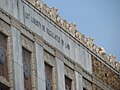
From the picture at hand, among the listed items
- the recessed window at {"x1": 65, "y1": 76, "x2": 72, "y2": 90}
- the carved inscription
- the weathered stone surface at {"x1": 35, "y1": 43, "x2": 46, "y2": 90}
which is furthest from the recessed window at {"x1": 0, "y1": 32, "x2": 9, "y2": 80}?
the recessed window at {"x1": 65, "y1": 76, "x2": 72, "y2": 90}

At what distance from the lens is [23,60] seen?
6781 centimetres

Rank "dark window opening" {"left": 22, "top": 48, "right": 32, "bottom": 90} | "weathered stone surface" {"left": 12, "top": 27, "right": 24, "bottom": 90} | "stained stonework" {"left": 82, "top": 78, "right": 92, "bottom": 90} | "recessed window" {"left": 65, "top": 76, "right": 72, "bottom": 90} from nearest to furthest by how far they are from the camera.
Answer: "weathered stone surface" {"left": 12, "top": 27, "right": 24, "bottom": 90} → "dark window opening" {"left": 22, "top": 48, "right": 32, "bottom": 90} → "recessed window" {"left": 65, "top": 76, "right": 72, "bottom": 90} → "stained stonework" {"left": 82, "top": 78, "right": 92, "bottom": 90}

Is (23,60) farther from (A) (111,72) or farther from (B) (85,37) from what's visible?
(A) (111,72)

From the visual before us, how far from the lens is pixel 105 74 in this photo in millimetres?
82562

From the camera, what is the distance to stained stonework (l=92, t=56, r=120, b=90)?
Result: 265 feet

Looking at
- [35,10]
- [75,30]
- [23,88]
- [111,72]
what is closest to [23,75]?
[23,88]

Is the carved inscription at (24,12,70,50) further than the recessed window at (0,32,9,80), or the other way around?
the carved inscription at (24,12,70,50)

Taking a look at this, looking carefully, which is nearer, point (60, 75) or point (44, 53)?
point (44, 53)

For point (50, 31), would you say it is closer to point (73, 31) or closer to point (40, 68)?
point (40, 68)

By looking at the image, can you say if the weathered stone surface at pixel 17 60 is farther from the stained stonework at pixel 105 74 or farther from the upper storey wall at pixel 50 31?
the stained stonework at pixel 105 74

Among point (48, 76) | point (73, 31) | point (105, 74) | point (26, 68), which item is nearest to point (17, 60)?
point (26, 68)

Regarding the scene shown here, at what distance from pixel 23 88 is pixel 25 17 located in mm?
5498

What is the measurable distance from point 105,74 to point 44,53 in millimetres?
12722

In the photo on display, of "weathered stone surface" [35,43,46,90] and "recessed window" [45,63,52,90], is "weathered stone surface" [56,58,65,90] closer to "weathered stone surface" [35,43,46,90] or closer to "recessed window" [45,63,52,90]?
"recessed window" [45,63,52,90]
